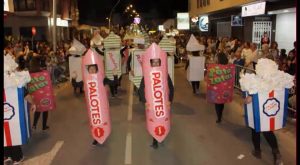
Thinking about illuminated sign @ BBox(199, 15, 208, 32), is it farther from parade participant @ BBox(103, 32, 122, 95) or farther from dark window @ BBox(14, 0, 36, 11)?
parade participant @ BBox(103, 32, 122, 95)

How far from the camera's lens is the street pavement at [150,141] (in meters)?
7.88

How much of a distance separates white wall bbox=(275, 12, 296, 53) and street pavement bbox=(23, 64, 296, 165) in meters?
6.92

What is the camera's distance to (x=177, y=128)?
10273 mm

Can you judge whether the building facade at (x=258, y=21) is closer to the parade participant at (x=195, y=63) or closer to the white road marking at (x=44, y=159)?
the parade participant at (x=195, y=63)

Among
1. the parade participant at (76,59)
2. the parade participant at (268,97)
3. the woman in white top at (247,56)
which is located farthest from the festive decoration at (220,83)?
the parade participant at (76,59)

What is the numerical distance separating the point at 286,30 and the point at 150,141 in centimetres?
1259

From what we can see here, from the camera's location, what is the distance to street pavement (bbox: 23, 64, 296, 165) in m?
7.88

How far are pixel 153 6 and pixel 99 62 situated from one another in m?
80.4

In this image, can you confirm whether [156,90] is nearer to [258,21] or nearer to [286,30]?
[286,30]

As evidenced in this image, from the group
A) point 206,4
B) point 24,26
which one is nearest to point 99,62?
point 206,4

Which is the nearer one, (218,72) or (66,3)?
(218,72)

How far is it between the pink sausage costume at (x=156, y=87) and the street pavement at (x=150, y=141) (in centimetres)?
73

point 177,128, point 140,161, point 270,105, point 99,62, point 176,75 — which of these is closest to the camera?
point 270,105

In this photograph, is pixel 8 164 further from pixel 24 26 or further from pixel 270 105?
pixel 24 26
